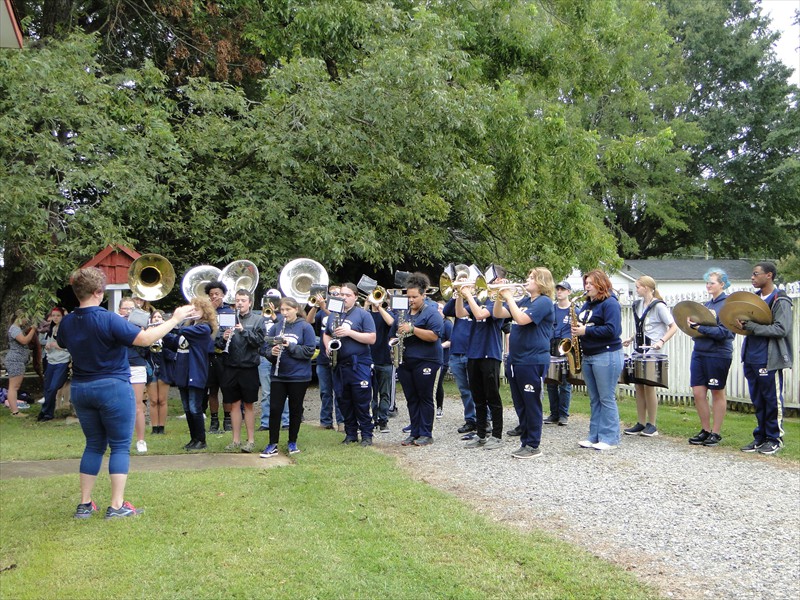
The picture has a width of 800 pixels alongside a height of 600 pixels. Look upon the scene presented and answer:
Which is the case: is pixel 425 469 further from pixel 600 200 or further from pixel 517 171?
pixel 600 200

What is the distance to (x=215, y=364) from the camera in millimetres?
9016

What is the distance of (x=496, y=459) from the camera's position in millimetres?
7590

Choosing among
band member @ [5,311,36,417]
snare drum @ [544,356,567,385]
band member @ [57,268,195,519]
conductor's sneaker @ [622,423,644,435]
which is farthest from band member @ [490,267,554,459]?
band member @ [5,311,36,417]

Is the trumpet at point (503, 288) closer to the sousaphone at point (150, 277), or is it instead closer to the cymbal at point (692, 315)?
the cymbal at point (692, 315)

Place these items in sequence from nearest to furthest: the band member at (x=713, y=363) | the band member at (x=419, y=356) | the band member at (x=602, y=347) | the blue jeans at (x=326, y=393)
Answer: the band member at (x=602, y=347) < the band member at (x=713, y=363) < the band member at (x=419, y=356) < the blue jeans at (x=326, y=393)

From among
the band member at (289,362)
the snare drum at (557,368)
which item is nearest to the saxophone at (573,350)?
the snare drum at (557,368)

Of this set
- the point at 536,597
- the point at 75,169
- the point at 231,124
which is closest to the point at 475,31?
the point at 231,124

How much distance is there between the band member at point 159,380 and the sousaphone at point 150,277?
355 millimetres

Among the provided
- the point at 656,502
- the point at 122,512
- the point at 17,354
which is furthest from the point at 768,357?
the point at 17,354

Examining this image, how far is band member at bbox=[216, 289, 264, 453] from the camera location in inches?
316

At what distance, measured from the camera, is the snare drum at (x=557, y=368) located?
9133 millimetres

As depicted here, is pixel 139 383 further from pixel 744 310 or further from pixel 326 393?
pixel 744 310

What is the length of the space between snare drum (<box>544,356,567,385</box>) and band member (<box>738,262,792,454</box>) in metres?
2.12

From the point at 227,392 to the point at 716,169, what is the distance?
32.8 metres
